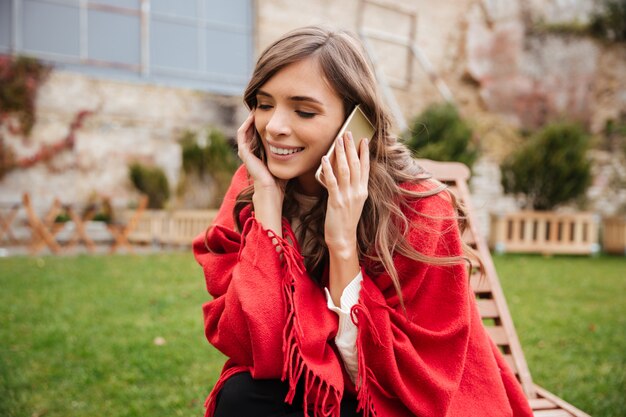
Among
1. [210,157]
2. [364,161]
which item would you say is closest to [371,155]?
[364,161]

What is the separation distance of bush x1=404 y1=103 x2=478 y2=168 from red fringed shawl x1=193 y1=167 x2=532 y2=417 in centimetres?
848

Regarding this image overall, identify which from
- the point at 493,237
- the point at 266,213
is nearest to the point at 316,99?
the point at 266,213

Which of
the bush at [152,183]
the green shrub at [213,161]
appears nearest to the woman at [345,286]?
the green shrub at [213,161]

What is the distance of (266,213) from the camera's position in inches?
69.1

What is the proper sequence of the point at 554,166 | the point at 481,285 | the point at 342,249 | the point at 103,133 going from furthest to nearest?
the point at 103,133 < the point at 554,166 < the point at 481,285 < the point at 342,249

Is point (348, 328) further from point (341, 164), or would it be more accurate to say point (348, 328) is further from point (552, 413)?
point (552, 413)

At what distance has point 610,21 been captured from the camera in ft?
55.5

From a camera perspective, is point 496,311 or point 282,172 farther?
point 496,311

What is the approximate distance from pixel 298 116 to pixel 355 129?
0.19 m

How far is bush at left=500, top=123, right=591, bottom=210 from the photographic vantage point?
10383 mm

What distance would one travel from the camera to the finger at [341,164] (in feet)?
5.21

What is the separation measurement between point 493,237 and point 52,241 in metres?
8.61

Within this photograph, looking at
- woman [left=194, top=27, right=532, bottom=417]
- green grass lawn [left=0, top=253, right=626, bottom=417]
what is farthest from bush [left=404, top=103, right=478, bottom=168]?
woman [left=194, top=27, right=532, bottom=417]

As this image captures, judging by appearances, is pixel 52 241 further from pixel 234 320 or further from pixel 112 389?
pixel 234 320
